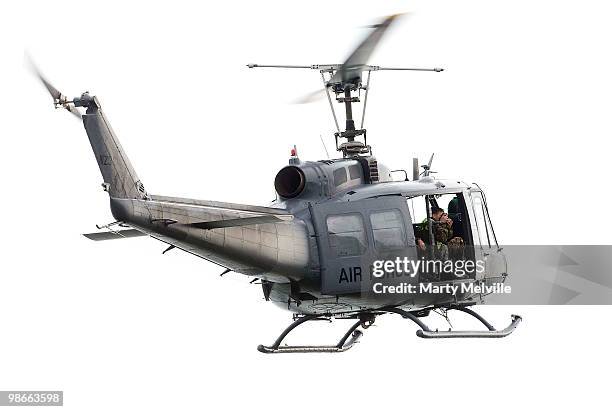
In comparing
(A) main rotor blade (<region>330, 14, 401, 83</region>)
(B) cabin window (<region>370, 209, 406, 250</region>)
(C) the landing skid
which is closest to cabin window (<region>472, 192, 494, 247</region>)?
(C) the landing skid

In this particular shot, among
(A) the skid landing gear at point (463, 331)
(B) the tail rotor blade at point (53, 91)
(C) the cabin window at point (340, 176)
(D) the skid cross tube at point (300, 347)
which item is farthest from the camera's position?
(D) the skid cross tube at point (300, 347)

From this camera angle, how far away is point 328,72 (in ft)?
40.9

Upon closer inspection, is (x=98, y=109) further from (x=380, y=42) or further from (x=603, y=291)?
(x=603, y=291)

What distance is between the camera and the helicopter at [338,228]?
1012 centimetres

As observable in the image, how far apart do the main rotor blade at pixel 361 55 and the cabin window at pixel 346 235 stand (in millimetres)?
1731

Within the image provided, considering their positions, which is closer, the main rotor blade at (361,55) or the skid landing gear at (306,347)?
the main rotor blade at (361,55)

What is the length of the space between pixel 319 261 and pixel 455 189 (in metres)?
2.06

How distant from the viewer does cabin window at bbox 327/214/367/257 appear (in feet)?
36.8

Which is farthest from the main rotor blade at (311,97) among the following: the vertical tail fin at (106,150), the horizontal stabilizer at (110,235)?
the vertical tail fin at (106,150)

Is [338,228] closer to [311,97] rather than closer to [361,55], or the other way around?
[361,55]

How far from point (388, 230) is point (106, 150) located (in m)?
3.02

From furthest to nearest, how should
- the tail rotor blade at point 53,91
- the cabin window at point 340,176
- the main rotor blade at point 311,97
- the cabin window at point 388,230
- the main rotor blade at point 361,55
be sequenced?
the main rotor blade at point 311,97, the cabin window at point 340,176, the cabin window at point 388,230, the main rotor blade at point 361,55, the tail rotor blade at point 53,91

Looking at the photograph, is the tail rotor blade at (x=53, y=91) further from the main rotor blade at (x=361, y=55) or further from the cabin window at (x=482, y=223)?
the cabin window at (x=482, y=223)

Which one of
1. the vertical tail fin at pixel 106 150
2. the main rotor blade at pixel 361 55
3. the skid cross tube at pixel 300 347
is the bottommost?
the skid cross tube at pixel 300 347
